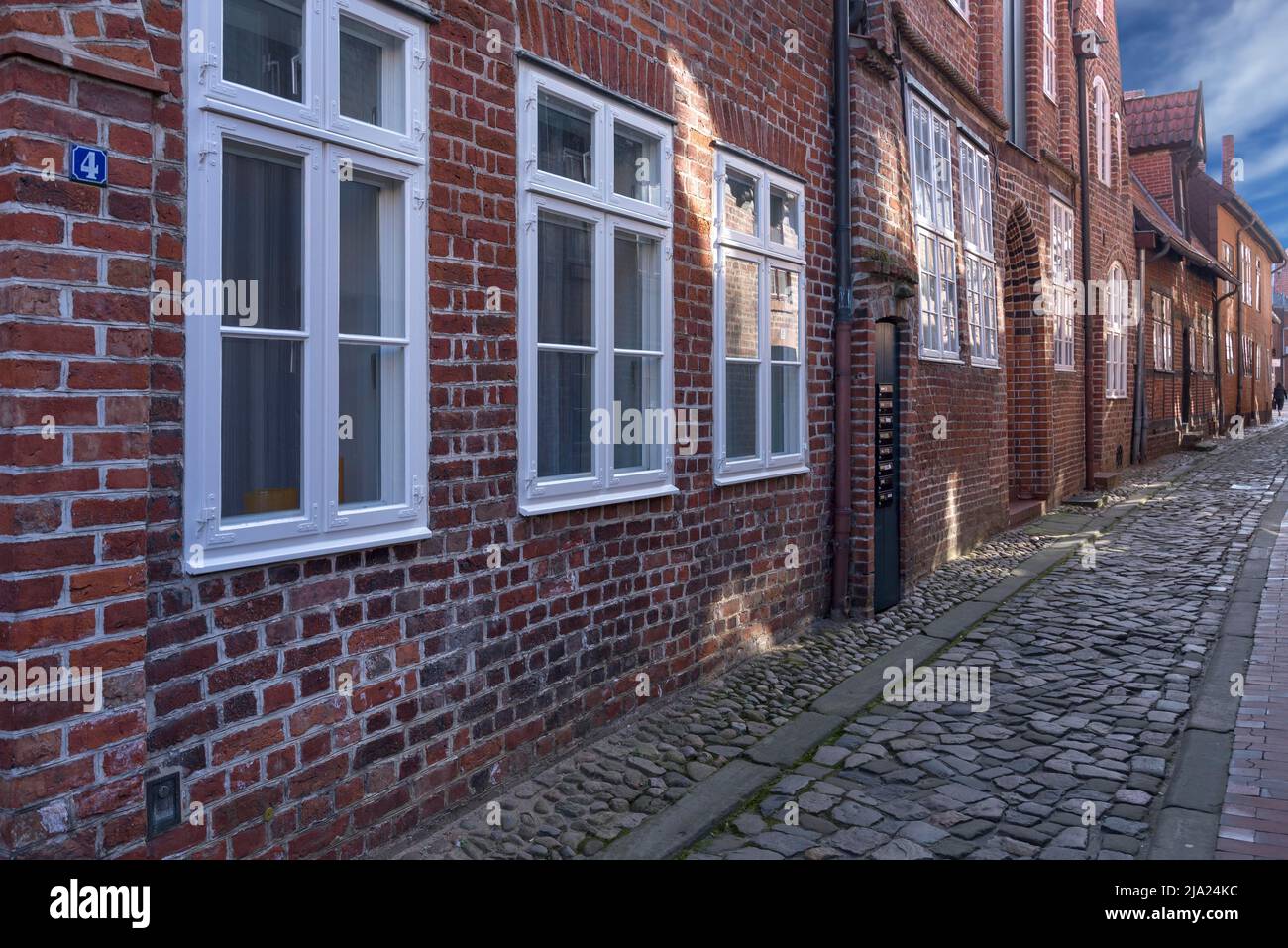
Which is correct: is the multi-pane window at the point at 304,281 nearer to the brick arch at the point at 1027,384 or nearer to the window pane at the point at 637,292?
the window pane at the point at 637,292

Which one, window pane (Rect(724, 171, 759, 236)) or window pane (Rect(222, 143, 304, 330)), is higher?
window pane (Rect(724, 171, 759, 236))

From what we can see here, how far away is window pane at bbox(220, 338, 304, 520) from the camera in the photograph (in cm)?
354

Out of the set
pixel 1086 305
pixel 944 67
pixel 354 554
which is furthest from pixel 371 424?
pixel 1086 305

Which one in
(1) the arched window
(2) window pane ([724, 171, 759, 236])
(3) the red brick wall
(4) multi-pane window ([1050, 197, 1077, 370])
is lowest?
(3) the red brick wall

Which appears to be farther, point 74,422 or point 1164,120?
point 1164,120

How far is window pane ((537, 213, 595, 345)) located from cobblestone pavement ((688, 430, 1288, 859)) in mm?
2437

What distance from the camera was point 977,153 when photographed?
38.4 feet

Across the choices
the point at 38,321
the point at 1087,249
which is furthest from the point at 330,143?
the point at 1087,249

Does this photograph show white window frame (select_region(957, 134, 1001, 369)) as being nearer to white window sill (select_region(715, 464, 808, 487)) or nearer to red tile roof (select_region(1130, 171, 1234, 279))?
white window sill (select_region(715, 464, 808, 487))

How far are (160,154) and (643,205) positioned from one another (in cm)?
301

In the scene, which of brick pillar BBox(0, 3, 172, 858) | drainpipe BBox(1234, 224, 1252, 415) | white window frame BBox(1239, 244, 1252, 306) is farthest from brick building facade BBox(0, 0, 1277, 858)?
white window frame BBox(1239, 244, 1252, 306)

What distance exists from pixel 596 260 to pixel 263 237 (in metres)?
2.10

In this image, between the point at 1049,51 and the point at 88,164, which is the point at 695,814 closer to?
the point at 88,164

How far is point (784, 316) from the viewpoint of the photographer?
7.43 meters
